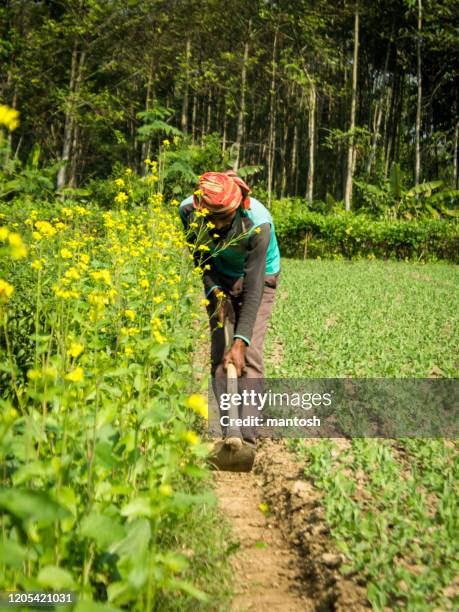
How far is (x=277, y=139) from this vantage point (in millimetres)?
41719

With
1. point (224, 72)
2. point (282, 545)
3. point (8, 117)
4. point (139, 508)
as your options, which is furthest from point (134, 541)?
point (224, 72)

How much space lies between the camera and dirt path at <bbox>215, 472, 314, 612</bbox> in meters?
2.36

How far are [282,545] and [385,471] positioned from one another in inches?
29.9

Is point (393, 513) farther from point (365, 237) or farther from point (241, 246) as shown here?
point (365, 237)

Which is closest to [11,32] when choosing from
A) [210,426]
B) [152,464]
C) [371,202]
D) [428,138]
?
[371,202]

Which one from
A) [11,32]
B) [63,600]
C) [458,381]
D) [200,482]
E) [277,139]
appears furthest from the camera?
[277,139]

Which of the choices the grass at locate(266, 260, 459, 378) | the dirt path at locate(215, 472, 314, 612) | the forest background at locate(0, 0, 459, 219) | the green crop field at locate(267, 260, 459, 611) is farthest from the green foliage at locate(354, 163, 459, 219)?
the dirt path at locate(215, 472, 314, 612)

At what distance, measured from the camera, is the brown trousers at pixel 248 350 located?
11.4ft

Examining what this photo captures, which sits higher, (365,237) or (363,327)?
(365,237)

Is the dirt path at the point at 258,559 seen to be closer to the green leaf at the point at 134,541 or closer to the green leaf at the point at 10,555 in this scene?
the green leaf at the point at 134,541

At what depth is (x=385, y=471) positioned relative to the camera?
3.17m

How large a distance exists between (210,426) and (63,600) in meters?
2.77

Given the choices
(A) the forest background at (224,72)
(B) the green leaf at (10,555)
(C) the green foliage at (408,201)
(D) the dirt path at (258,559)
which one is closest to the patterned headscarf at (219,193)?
(D) the dirt path at (258,559)

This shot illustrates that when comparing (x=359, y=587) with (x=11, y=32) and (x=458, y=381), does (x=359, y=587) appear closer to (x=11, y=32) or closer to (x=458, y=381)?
(x=458, y=381)
